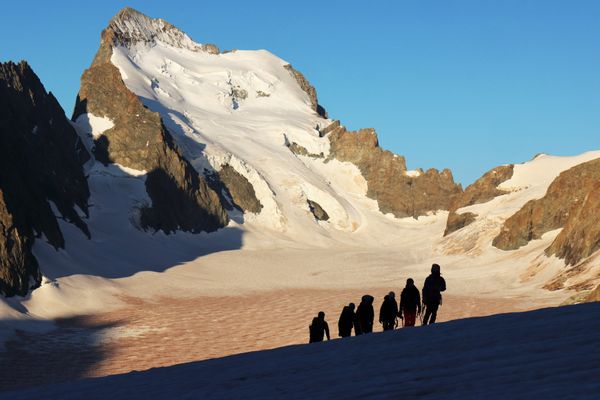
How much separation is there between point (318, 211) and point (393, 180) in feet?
52.5

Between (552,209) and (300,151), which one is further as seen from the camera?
(300,151)

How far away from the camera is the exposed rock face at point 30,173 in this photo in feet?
161

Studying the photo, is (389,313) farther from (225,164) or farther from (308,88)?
(308,88)

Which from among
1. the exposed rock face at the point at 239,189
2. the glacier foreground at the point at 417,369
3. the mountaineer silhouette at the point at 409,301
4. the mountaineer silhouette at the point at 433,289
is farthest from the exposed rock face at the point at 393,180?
the glacier foreground at the point at 417,369

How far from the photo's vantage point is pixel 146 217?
86250 mm

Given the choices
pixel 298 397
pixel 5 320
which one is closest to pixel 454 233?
pixel 5 320

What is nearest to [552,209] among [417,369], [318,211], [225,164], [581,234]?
[581,234]

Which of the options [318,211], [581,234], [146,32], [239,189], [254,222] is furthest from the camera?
[146,32]

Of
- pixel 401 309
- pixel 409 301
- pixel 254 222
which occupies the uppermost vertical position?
pixel 254 222

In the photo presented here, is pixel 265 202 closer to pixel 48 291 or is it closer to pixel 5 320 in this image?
pixel 48 291

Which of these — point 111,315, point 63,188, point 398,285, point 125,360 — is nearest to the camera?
point 125,360

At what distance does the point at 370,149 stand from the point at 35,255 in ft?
256

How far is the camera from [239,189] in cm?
10769

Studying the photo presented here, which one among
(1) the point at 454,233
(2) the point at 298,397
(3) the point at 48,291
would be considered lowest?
(2) the point at 298,397
